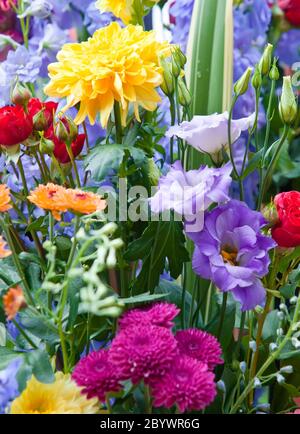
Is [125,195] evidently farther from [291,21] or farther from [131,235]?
[291,21]

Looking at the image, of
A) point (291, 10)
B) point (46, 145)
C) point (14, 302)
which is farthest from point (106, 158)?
point (291, 10)

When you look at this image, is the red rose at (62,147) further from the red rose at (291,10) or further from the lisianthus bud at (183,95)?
the red rose at (291,10)

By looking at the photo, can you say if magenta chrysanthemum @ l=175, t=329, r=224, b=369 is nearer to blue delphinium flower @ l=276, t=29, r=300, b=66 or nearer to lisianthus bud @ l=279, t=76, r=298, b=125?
lisianthus bud @ l=279, t=76, r=298, b=125

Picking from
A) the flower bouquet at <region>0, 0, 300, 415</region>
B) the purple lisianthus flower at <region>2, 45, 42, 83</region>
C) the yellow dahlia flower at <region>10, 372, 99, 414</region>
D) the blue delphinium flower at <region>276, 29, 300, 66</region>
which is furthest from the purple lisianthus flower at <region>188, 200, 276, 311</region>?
the blue delphinium flower at <region>276, 29, 300, 66</region>

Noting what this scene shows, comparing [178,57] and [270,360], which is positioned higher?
[178,57]

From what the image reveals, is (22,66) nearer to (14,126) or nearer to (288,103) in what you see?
(14,126)

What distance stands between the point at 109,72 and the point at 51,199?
4.3 inches

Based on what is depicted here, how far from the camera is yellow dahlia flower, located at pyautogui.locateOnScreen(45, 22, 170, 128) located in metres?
0.49

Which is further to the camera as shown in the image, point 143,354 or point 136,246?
point 136,246

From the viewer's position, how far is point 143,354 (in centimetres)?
38

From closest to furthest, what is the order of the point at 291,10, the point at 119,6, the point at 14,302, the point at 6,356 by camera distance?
the point at 14,302, the point at 6,356, the point at 119,6, the point at 291,10

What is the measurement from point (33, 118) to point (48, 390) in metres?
0.18

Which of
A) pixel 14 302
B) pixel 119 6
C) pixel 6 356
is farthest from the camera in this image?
pixel 119 6

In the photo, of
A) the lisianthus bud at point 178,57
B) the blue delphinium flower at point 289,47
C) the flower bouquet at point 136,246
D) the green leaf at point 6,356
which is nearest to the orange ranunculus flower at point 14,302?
the flower bouquet at point 136,246
